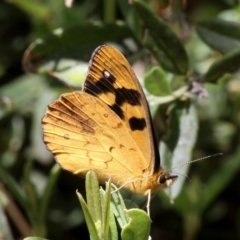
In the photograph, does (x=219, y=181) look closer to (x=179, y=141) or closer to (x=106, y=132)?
(x=179, y=141)

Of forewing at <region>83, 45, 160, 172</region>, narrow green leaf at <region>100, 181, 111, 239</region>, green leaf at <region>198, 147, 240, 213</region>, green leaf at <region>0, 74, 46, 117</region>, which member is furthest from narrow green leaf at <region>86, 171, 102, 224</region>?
green leaf at <region>0, 74, 46, 117</region>

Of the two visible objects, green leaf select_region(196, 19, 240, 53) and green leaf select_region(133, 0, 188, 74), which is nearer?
green leaf select_region(133, 0, 188, 74)

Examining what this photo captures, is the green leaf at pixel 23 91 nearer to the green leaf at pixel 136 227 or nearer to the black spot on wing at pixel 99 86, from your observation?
the black spot on wing at pixel 99 86

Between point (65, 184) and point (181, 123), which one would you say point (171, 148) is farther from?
point (65, 184)

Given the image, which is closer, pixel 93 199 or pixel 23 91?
pixel 93 199

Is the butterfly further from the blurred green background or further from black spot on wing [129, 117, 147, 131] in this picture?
the blurred green background

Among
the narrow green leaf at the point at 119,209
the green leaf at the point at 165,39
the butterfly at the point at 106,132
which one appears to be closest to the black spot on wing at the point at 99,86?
the butterfly at the point at 106,132

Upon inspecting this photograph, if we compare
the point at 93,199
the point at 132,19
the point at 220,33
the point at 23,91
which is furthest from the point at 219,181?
the point at 93,199
